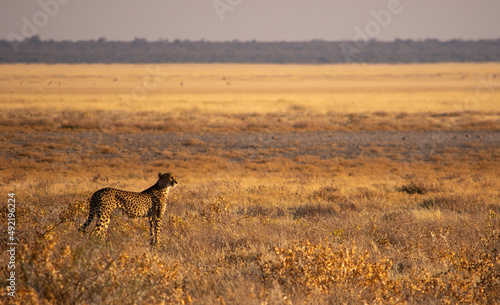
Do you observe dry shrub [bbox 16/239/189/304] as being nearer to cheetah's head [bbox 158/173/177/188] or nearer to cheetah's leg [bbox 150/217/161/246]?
cheetah's leg [bbox 150/217/161/246]

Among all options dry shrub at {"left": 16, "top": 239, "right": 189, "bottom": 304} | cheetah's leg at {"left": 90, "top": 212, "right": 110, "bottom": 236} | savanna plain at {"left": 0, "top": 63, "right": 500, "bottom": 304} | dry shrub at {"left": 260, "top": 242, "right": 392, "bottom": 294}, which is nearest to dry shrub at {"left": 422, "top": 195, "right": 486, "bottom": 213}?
savanna plain at {"left": 0, "top": 63, "right": 500, "bottom": 304}

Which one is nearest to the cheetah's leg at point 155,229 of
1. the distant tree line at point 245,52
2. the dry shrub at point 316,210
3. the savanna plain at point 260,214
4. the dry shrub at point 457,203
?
the savanna plain at point 260,214

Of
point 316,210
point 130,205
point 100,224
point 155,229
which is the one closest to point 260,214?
point 316,210

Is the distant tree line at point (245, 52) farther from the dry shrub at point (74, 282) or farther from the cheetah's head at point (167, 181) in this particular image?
the dry shrub at point (74, 282)

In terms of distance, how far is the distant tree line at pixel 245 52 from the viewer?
135875mm

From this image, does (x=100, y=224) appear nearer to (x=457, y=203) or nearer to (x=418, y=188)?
(x=457, y=203)

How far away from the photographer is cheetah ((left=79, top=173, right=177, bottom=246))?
5.74 m

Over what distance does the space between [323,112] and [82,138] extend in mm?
19461

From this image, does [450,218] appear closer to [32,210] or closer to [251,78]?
[32,210]

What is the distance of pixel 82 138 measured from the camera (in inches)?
783

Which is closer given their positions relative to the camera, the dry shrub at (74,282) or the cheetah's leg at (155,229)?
the dry shrub at (74,282)

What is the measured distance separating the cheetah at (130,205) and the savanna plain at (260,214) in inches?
10.6

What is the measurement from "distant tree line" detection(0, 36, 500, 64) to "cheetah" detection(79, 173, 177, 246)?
129781 mm

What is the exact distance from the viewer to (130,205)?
5.97 m
